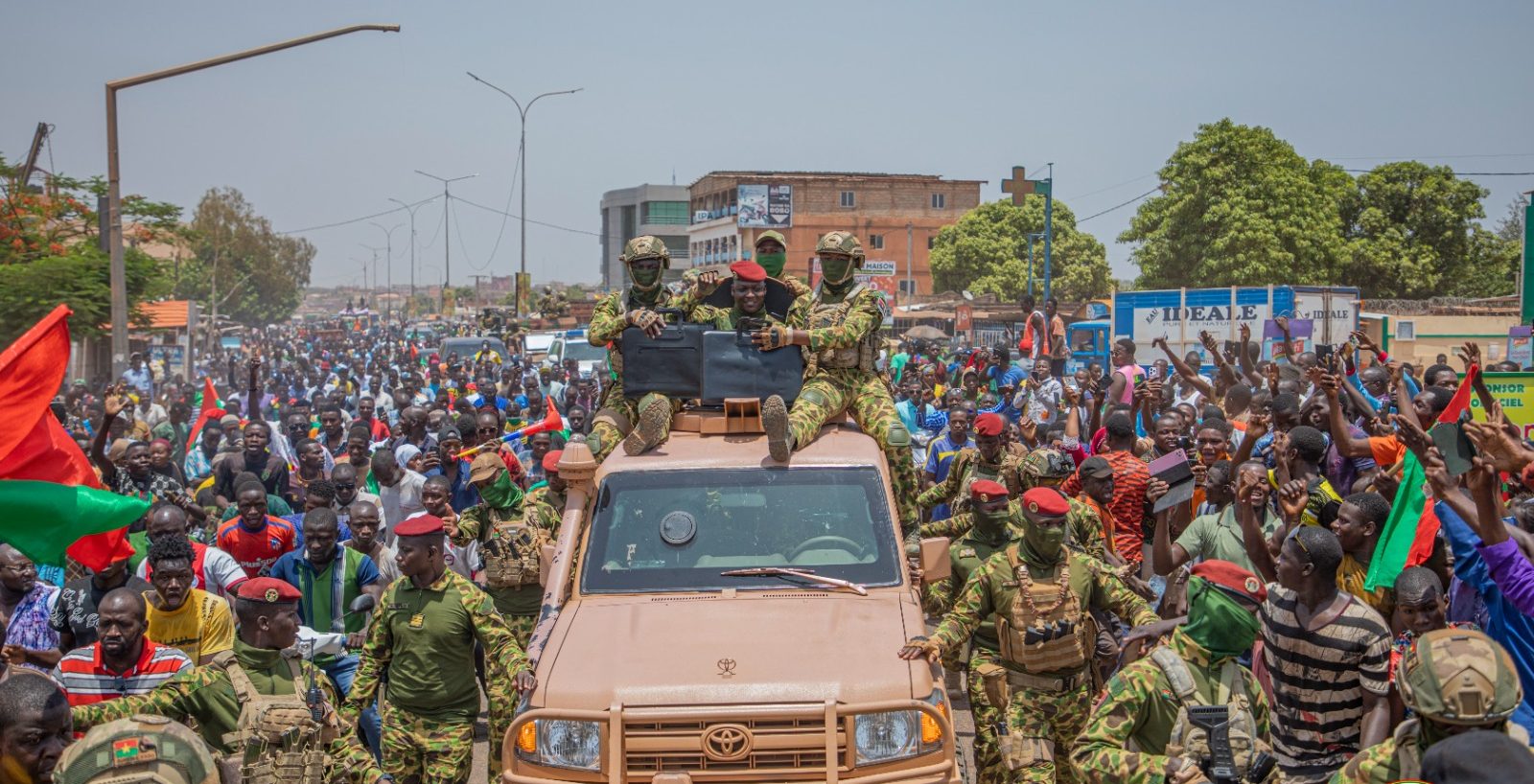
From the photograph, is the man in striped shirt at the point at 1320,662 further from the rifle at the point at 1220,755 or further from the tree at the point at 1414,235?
the tree at the point at 1414,235

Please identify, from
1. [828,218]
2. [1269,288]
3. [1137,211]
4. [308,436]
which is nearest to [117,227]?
[308,436]

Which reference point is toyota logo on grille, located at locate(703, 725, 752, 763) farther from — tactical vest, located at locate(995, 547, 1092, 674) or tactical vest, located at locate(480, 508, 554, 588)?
tactical vest, located at locate(480, 508, 554, 588)

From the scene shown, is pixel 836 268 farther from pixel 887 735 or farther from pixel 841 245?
pixel 887 735

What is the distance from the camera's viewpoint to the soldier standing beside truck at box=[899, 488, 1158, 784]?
6383 mm

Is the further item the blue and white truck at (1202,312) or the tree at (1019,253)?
the tree at (1019,253)

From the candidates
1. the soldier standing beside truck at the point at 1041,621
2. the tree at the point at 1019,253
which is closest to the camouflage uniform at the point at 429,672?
the soldier standing beside truck at the point at 1041,621

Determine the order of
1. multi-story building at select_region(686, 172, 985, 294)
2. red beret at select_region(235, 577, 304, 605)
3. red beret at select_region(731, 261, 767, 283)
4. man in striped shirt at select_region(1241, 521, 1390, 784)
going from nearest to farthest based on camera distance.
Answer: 1. man in striped shirt at select_region(1241, 521, 1390, 784)
2. red beret at select_region(235, 577, 304, 605)
3. red beret at select_region(731, 261, 767, 283)
4. multi-story building at select_region(686, 172, 985, 294)

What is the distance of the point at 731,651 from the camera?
5707 mm

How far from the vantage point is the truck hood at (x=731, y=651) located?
545 cm

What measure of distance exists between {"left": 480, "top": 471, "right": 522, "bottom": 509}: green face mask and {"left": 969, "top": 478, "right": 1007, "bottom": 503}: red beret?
293cm

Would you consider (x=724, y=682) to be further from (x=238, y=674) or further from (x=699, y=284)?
(x=699, y=284)

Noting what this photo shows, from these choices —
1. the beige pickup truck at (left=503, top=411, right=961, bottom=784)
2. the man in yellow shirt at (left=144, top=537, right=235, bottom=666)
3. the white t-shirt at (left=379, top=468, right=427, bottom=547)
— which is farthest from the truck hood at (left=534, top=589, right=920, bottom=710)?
the white t-shirt at (left=379, top=468, right=427, bottom=547)

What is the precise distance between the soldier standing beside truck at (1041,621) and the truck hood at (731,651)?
540 mm

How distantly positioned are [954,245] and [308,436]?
55508 millimetres
